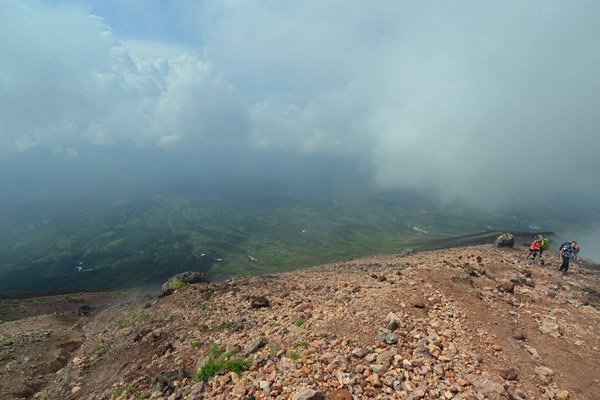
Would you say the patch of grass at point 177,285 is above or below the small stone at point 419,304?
below

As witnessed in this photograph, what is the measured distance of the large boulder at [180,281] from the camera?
1177 inches

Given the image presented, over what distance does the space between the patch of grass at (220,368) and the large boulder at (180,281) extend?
16639mm

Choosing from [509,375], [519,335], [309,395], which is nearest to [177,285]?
[309,395]

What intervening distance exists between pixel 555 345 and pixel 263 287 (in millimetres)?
17325

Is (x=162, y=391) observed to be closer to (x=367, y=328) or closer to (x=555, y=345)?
(x=367, y=328)

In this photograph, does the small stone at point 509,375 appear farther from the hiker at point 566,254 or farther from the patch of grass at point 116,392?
the hiker at point 566,254

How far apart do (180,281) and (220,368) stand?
61.0ft

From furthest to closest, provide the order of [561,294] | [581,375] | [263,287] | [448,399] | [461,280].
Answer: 1. [263,287]
2. [561,294]
3. [461,280]
4. [581,375]
5. [448,399]

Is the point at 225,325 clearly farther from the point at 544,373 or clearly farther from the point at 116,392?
the point at 544,373

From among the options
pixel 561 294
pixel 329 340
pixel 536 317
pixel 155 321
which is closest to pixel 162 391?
pixel 329 340

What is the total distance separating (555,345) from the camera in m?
15.1

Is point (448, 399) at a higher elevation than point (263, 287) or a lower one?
higher

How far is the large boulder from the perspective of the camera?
98.1 ft

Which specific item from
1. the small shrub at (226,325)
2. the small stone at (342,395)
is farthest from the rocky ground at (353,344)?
the small shrub at (226,325)
